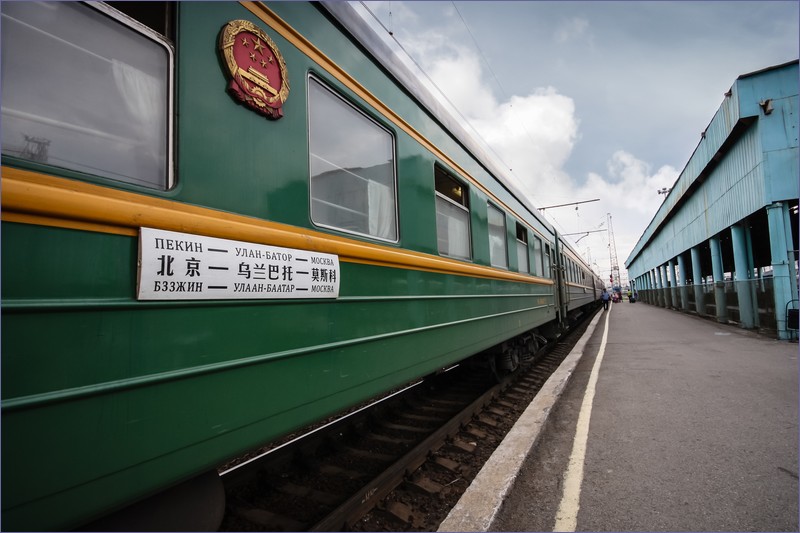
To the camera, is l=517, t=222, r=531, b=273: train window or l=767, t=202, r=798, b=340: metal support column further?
l=767, t=202, r=798, b=340: metal support column

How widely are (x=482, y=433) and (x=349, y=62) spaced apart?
10.9 ft

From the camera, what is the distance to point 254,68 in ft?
5.83

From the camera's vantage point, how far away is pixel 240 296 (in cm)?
154

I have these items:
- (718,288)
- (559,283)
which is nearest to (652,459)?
(559,283)

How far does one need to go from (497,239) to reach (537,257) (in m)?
2.44

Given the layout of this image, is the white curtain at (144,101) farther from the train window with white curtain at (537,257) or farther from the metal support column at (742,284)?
the metal support column at (742,284)

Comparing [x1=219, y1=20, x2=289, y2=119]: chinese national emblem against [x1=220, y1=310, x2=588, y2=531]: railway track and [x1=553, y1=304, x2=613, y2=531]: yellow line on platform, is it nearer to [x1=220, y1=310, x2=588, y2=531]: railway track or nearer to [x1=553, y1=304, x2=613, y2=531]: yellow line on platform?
[x1=220, y1=310, x2=588, y2=531]: railway track

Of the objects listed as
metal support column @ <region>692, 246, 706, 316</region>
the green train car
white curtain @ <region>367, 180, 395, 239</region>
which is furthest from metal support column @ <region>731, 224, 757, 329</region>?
the green train car

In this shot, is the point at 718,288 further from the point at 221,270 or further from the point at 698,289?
the point at 221,270

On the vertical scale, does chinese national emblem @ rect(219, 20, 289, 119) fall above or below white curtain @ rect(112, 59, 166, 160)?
above

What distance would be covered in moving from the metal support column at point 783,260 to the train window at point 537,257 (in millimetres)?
6277

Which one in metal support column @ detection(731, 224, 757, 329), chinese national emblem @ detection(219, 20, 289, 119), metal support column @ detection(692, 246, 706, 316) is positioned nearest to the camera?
chinese national emblem @ detection(219, 20, 289, 119)

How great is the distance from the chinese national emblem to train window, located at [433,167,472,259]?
1.75 m

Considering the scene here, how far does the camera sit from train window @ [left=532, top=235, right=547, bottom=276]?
678 centimetres
